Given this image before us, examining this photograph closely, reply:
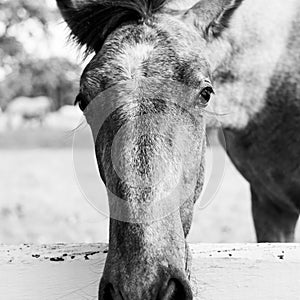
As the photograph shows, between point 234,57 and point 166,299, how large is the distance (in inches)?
75.5

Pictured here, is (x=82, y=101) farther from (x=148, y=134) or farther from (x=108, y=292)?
(x=108, y=292)

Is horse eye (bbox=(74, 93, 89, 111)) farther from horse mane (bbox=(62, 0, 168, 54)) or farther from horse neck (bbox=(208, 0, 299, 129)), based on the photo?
horse neck (bbox=(208, 0, 299, 129))

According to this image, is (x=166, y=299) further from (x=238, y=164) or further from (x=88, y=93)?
(x=238, y=164)

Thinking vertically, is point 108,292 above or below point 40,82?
above

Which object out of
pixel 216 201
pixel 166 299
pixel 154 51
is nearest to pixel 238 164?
pixel 154 51

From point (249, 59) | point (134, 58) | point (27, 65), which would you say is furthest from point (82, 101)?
point (27, 65)

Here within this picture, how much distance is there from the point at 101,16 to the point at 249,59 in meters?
1.06

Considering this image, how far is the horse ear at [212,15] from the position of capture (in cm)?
299

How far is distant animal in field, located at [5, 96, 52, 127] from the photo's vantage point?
31172 millimetres

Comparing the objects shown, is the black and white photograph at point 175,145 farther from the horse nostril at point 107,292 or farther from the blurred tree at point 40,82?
the blurred tree at point 40,82

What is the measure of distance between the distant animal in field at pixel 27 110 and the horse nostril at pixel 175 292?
29100 millimetres

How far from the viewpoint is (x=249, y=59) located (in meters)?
3.59

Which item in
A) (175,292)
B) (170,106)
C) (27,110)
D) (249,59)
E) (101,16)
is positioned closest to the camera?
(175,292)

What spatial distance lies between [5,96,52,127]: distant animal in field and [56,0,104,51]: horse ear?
27.7m
